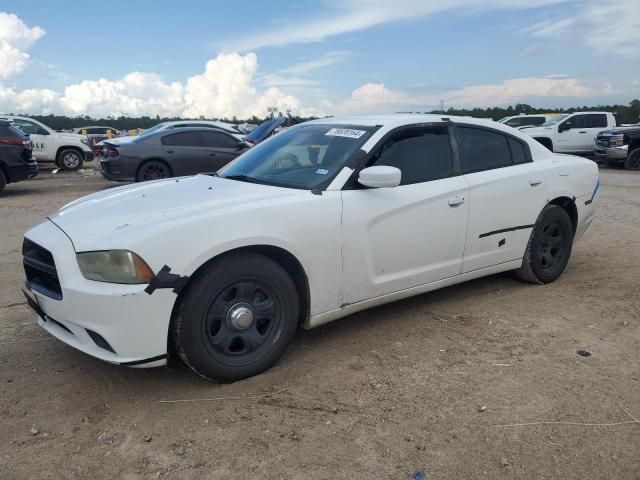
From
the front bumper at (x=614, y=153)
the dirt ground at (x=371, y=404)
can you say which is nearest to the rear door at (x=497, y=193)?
the dirt ground at (x=371, y=404)

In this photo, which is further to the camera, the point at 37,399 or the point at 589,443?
the point at 37,399

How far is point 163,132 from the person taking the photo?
12.0m

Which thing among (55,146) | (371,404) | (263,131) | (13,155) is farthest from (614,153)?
(55,146)

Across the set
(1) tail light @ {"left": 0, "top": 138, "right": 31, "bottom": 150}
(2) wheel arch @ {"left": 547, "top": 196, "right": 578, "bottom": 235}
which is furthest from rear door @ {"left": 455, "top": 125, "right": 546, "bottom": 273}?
(1) tail light @ {"left": 0, "top": 138, "right": 31, "bottom": 150}

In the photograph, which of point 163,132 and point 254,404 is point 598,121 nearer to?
point 163,132

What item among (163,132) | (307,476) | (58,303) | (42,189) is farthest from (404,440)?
(42,189)

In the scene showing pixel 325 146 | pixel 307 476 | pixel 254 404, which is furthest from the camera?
pixel 325 146

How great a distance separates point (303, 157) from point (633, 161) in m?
15.7

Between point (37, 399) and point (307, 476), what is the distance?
5.51 feet

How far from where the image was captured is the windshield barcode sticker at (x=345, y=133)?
396 cm

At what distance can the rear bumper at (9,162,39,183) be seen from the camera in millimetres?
11359

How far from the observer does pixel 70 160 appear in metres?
16.7

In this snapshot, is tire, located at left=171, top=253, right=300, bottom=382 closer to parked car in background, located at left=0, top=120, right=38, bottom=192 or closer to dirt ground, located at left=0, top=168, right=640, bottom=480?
dirt ground, located at left=0, top=168, right=640, bottom=480

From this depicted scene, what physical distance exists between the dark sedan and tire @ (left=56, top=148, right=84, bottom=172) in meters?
5.44
